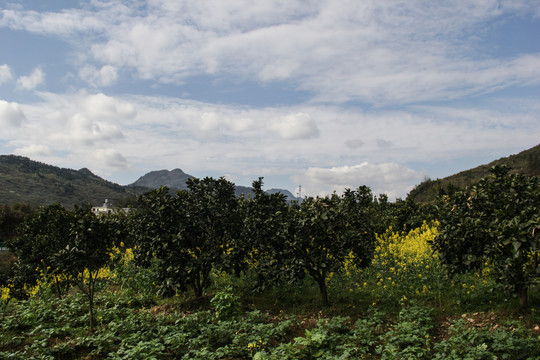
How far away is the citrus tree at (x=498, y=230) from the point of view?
6.27 metres

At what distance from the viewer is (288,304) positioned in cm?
930

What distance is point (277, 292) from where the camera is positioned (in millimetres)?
10086

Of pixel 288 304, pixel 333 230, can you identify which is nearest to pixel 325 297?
pixel 288 304

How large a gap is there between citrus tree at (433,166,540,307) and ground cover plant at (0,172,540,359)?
0.05 meters

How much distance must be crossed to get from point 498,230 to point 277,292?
6.23 m

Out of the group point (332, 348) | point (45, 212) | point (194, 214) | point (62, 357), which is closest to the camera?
point (332, 348)

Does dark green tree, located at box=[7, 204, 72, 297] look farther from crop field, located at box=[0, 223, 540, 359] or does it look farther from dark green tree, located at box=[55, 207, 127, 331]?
dark green tree, located at box=[55, 207, 127, 331]

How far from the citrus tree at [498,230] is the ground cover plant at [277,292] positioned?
0.05 meters

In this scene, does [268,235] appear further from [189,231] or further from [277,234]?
[189,231]

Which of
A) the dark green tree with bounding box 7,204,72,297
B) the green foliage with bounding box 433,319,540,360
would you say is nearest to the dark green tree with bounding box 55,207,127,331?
the dark green tree with bounding box 7,204,72,297

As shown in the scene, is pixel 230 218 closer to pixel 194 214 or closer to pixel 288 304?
pixel 194 214

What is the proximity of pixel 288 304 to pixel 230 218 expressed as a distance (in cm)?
305

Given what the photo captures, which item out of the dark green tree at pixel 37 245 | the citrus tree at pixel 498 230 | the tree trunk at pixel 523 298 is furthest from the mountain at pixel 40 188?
the tree trunk at pixel 523 298

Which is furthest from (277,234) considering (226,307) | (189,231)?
(189,231)
